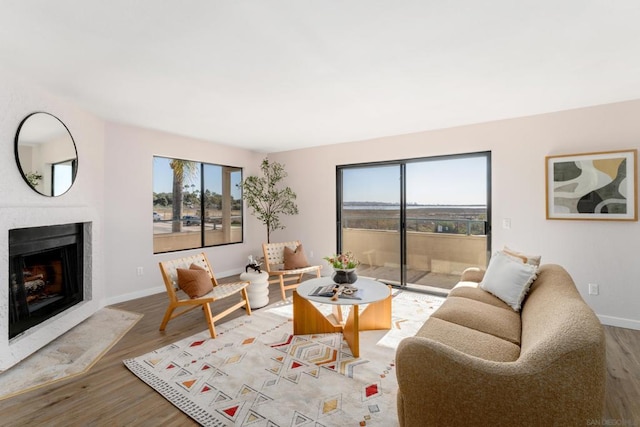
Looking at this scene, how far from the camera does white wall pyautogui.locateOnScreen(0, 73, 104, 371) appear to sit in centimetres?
240

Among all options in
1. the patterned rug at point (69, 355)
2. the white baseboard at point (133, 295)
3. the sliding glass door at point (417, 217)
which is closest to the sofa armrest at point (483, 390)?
Answer: the patterned rug at point (69, 355)

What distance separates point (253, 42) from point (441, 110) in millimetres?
2411

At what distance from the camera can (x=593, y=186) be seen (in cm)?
333

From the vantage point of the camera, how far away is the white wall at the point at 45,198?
2.40m

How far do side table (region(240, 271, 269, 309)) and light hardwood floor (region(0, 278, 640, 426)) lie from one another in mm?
1300

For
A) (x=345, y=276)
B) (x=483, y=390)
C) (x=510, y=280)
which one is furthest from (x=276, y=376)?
(x=510, y=280)

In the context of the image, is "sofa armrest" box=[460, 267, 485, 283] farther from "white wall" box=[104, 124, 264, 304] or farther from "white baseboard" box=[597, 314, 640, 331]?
"white wall" box=[104, 124, 264, 304]

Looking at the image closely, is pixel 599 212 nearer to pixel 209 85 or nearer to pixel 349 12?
pixel 349 12

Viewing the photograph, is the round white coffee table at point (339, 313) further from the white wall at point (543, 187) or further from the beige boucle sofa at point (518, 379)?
the white wall at point (543, 187)

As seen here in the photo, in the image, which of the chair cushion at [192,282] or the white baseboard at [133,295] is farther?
the white baseboard at [133,295]

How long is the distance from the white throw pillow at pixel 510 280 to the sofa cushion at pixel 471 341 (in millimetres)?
758

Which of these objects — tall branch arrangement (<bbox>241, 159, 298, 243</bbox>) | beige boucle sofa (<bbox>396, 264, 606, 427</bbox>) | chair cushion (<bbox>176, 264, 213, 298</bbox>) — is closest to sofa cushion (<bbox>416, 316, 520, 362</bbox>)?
beige boucle sofa (<bbox>396, 264, 606, 427</bbox>)

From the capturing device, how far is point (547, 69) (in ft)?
8.19

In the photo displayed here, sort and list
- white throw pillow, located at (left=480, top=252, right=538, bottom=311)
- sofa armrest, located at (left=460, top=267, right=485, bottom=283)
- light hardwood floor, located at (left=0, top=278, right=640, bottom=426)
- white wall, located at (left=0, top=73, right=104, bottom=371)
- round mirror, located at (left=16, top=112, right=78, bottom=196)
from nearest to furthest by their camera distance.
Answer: light hardwood floor, located at (left=0, top=278, right=640, bottom=426) < white wall, located at (left=0, top=73, right=104, bottom=371) < white throw pillow, located at (left=480, top=252, right=538, bottom=311) < round mirror, located at (left=16, top=112, right=78, bottom=196) < sofa armrest, located at (left=460, top=267, right=485, bottom=283)
